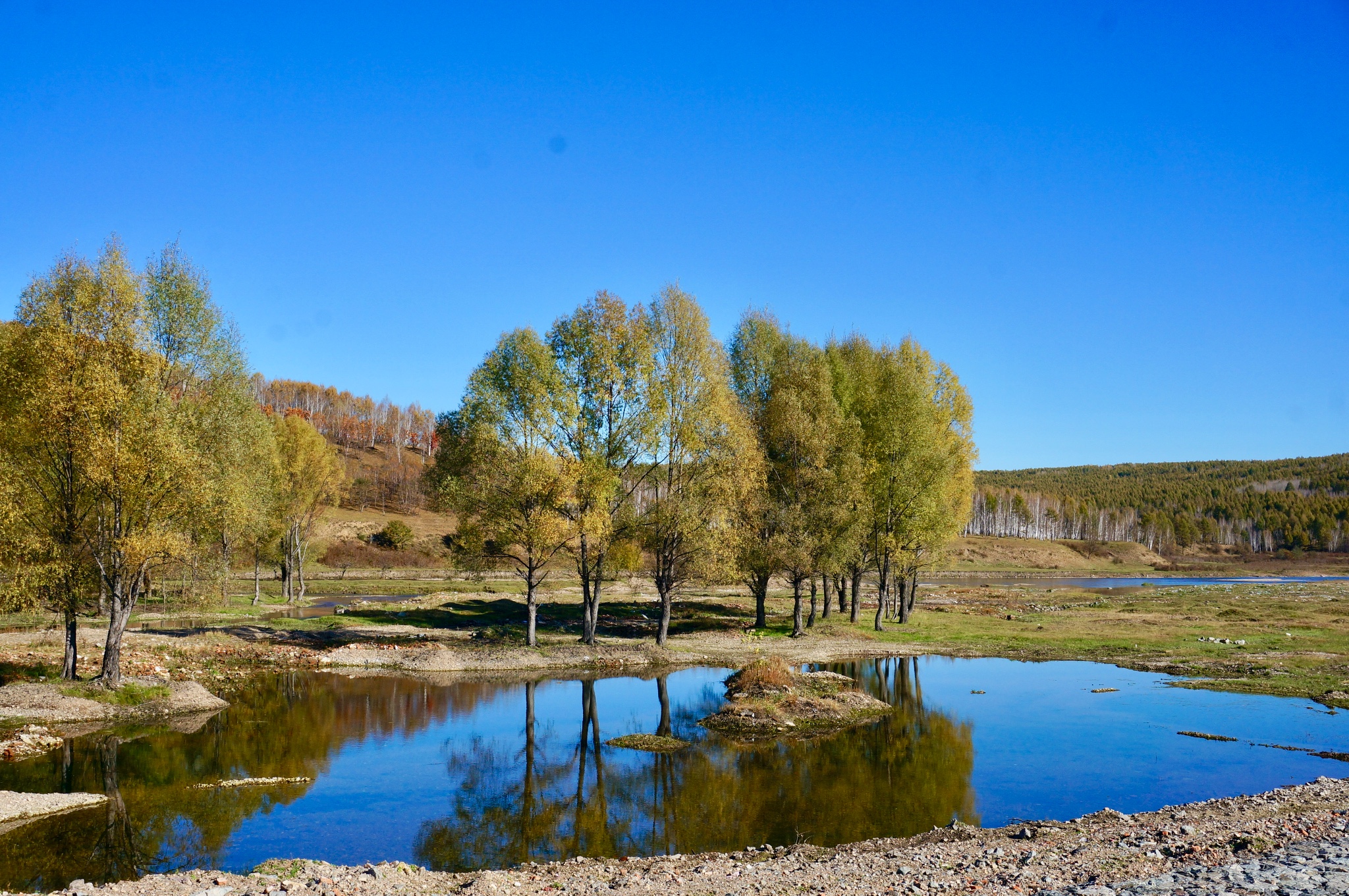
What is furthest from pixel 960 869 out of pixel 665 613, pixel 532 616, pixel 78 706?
pixel 532 616

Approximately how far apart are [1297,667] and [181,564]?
47550 millimetres

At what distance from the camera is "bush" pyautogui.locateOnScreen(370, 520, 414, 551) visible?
115 m

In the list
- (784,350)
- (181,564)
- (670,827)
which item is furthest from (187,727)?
(784,350)

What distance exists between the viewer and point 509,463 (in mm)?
40156

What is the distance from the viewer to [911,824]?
18.2 meters

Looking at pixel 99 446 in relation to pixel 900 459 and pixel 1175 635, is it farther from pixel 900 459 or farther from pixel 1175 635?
pixel 1175 635

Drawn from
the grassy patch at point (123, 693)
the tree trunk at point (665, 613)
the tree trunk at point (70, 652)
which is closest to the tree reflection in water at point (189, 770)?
the grassy patch at point (123, 693)

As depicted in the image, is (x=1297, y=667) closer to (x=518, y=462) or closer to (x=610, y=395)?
(x=610, y=395)

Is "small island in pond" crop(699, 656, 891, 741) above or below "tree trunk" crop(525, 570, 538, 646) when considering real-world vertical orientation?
below

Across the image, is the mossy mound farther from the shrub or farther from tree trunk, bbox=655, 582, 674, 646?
tree trunk, bbox=655, 582, 674, 646

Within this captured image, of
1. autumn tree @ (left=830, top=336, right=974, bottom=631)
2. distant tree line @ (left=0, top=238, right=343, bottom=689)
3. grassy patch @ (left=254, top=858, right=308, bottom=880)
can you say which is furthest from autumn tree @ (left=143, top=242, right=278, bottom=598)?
autumn tree @ (left=830, top=336, right=974, bottom=631)

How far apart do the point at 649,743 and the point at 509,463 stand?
18579 millimetres

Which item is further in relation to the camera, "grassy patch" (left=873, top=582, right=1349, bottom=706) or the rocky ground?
"grassy patch" (left=873, top=582, right=1349, bottom=706)

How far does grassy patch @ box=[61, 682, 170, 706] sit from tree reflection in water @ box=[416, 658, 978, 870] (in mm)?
12609
